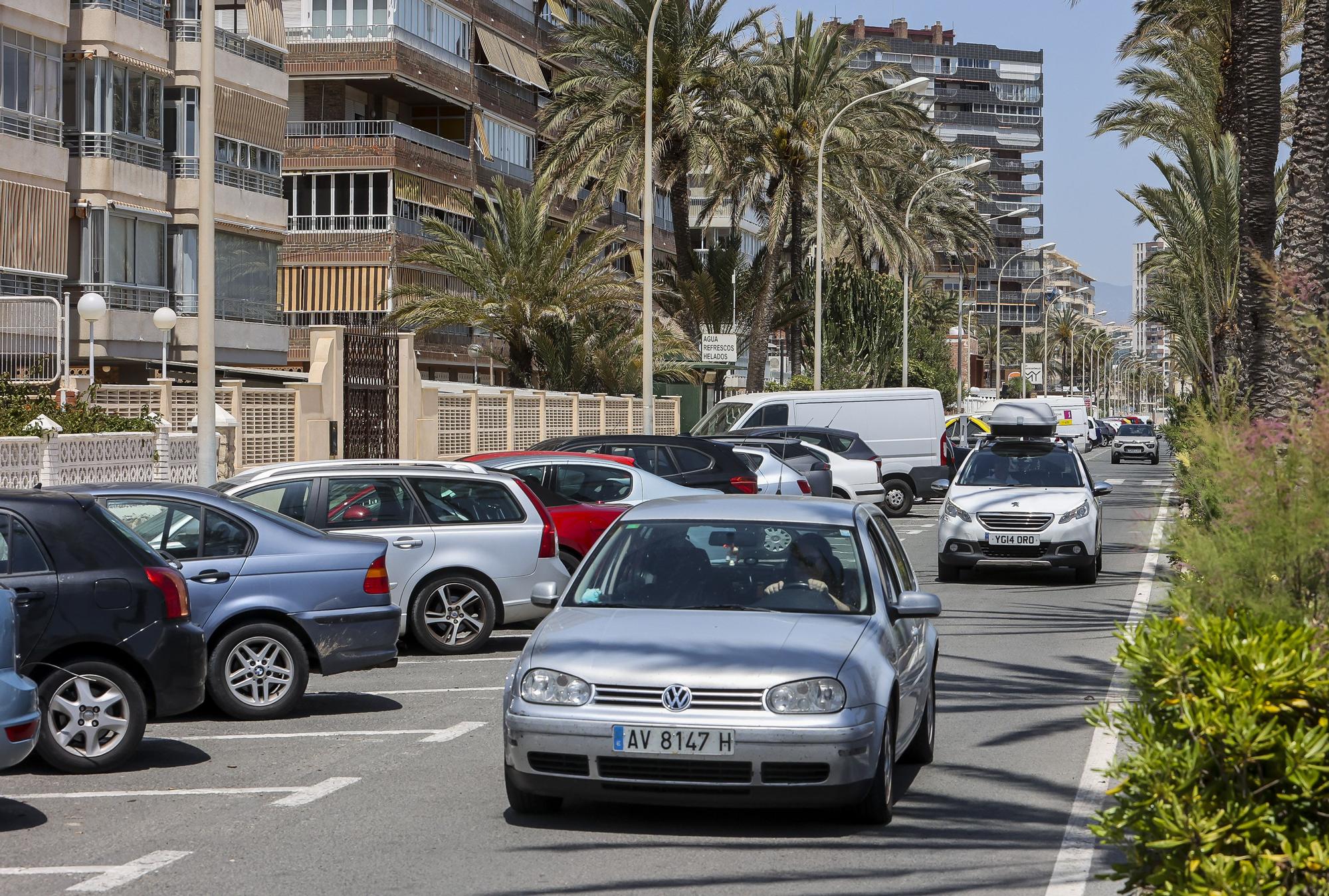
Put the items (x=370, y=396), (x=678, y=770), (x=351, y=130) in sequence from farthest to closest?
(x=351, y=130)
(x=370, y=396)
(x=678, y=770)

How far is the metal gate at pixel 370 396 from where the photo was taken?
1194 inches

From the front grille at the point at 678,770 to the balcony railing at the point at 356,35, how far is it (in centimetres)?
4648

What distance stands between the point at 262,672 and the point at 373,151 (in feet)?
139

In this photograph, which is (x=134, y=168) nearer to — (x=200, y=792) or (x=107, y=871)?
(x=200, y=792)

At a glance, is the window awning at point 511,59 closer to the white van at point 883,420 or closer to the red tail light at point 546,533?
the white van at point 883,420

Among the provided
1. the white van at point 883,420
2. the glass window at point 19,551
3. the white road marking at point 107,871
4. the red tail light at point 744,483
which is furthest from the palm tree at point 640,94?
the white road marking at point 107,871

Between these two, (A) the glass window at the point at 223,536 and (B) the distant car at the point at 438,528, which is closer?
(A) the glass window at the point at 223,536

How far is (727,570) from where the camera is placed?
27.1 ft

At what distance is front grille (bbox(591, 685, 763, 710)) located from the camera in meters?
7.01

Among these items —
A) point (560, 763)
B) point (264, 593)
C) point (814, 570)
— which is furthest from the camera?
point (264, 593)

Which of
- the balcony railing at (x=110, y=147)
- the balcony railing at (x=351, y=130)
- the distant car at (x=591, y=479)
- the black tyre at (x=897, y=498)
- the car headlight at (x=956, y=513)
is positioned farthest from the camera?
the balcony railing at (x=351, y=130)

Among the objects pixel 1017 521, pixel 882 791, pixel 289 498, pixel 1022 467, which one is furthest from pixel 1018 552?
pixel 882 791

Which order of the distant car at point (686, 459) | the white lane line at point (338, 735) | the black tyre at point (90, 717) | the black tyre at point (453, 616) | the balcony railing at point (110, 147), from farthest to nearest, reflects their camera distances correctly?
1. the balcony railing at point (110, 147)
2. the distant car at point (686, 459)
3. the black tyre at point (453, 616)
4. the white lane line at point (338, 735)
5. the black tyre at point (90, 717)

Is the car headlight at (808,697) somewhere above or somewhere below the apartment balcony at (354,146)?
below
